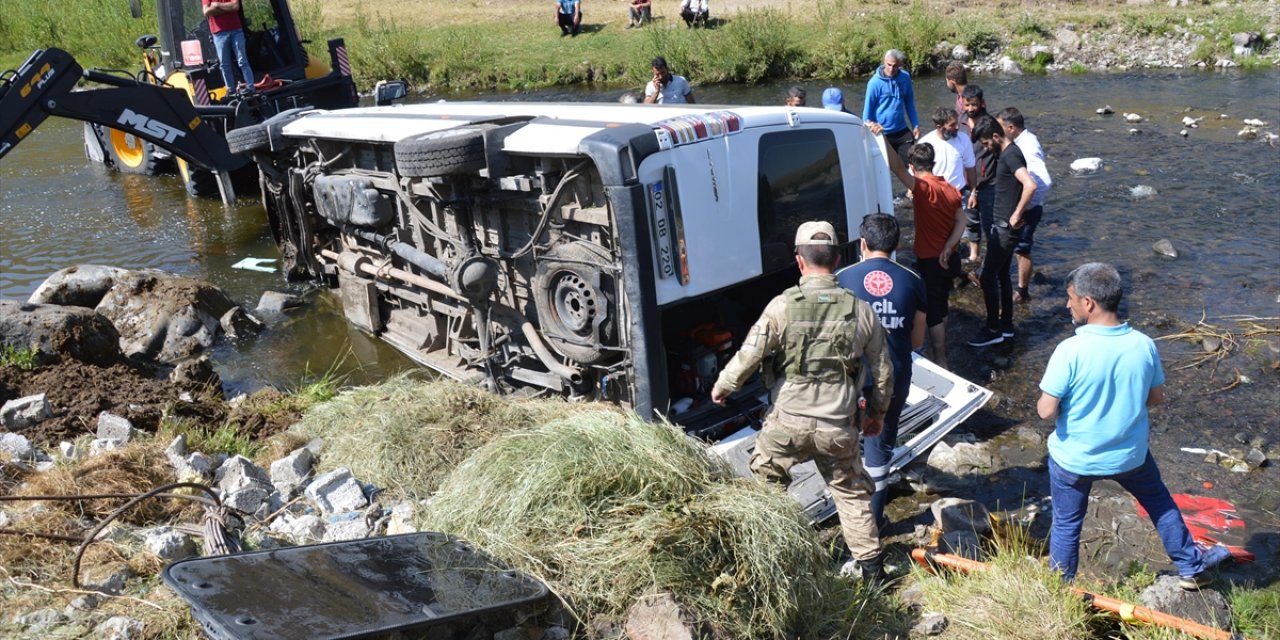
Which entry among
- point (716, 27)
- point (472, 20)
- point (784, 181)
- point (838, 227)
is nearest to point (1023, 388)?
point (838, 227)

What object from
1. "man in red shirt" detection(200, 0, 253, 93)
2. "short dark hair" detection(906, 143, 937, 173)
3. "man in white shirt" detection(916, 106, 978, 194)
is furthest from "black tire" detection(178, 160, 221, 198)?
"short dark hair" detection(906, 143, 937, 173)

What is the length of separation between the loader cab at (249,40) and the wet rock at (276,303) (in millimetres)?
4641

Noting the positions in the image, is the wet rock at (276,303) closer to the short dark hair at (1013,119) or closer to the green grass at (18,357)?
the green grass at (18,357)

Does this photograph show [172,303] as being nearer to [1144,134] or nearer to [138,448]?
[138,448]

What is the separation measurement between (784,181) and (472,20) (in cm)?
2629

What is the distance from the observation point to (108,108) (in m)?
11.0

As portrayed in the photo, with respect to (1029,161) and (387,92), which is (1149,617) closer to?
(1029,161)

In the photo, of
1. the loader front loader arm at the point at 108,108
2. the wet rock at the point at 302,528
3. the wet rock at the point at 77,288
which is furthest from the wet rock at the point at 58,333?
the wet rock at the point at 302,528

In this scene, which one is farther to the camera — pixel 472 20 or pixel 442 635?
pixel 472 20

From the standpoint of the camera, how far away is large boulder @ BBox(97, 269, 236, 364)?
9281mm

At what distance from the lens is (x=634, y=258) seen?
17.7 feet

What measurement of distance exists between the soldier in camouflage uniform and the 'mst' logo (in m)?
9.14

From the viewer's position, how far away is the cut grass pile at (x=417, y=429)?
5539 millimetres

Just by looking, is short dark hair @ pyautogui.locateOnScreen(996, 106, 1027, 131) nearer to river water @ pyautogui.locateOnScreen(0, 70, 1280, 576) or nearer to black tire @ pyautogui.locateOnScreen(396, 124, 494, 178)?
river water @ pyautogui.locateOnScreen(0, 70, 1280, 576)
